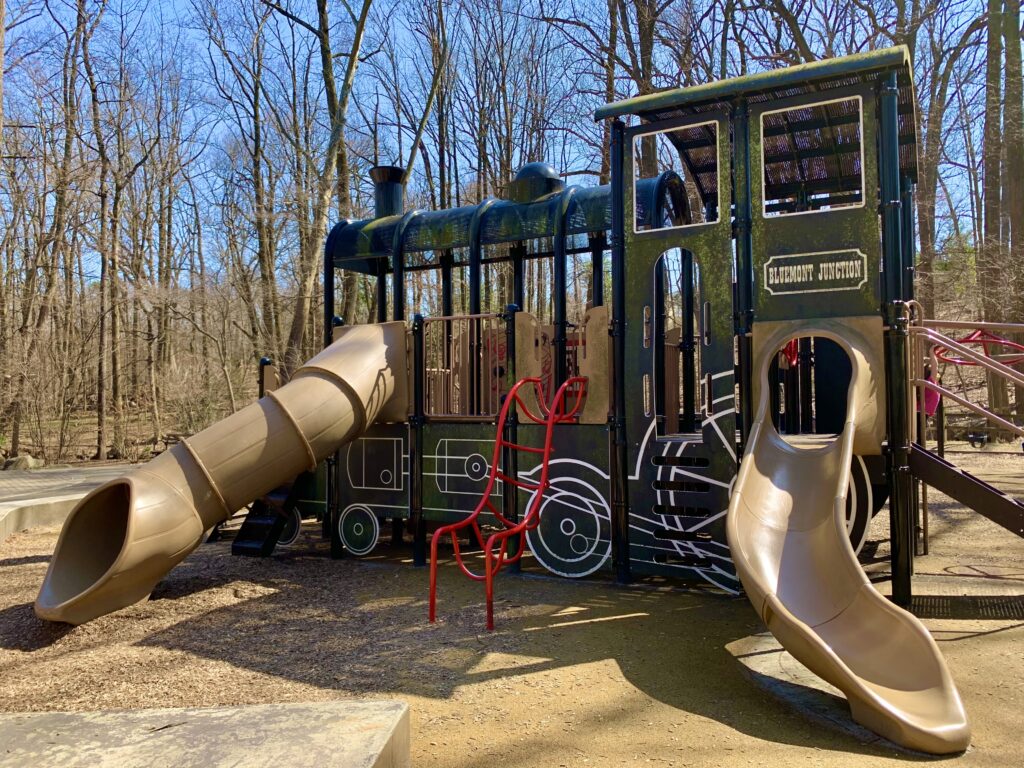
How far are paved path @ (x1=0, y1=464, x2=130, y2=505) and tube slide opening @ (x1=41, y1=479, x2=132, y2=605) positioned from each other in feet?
19.7

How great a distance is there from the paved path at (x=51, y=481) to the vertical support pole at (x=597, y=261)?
9021 millimetres

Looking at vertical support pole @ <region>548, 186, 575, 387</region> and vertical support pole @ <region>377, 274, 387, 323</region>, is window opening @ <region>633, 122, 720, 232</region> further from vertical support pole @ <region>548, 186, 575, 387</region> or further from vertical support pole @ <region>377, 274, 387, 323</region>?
vertical support pole @ <region>377, 274, 387, 323</region>

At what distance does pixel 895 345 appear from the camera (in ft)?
19.9

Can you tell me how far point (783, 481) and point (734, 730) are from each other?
2.05 meters

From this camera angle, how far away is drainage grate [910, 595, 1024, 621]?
5879 mm

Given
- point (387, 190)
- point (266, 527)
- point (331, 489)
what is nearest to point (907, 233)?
point (387, 190)

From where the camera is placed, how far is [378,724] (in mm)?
3139

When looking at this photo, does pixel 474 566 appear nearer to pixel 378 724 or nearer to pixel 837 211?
pixel 837 211

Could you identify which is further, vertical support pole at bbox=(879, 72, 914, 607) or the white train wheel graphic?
the white train wheel graphic

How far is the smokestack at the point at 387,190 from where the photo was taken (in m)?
11.4

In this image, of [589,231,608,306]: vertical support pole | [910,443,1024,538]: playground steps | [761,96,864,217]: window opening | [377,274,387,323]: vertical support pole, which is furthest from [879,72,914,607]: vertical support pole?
[377,274,387,323]: vertical support pole

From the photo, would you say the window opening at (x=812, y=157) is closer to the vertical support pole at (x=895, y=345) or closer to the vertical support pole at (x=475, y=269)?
the vertical support pole at (x=895, y=345)

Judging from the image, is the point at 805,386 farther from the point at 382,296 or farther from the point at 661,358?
the point at 382,296

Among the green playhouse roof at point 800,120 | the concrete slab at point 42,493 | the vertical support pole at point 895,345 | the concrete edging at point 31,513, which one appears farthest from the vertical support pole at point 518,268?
the concrete edging at point 31,513
